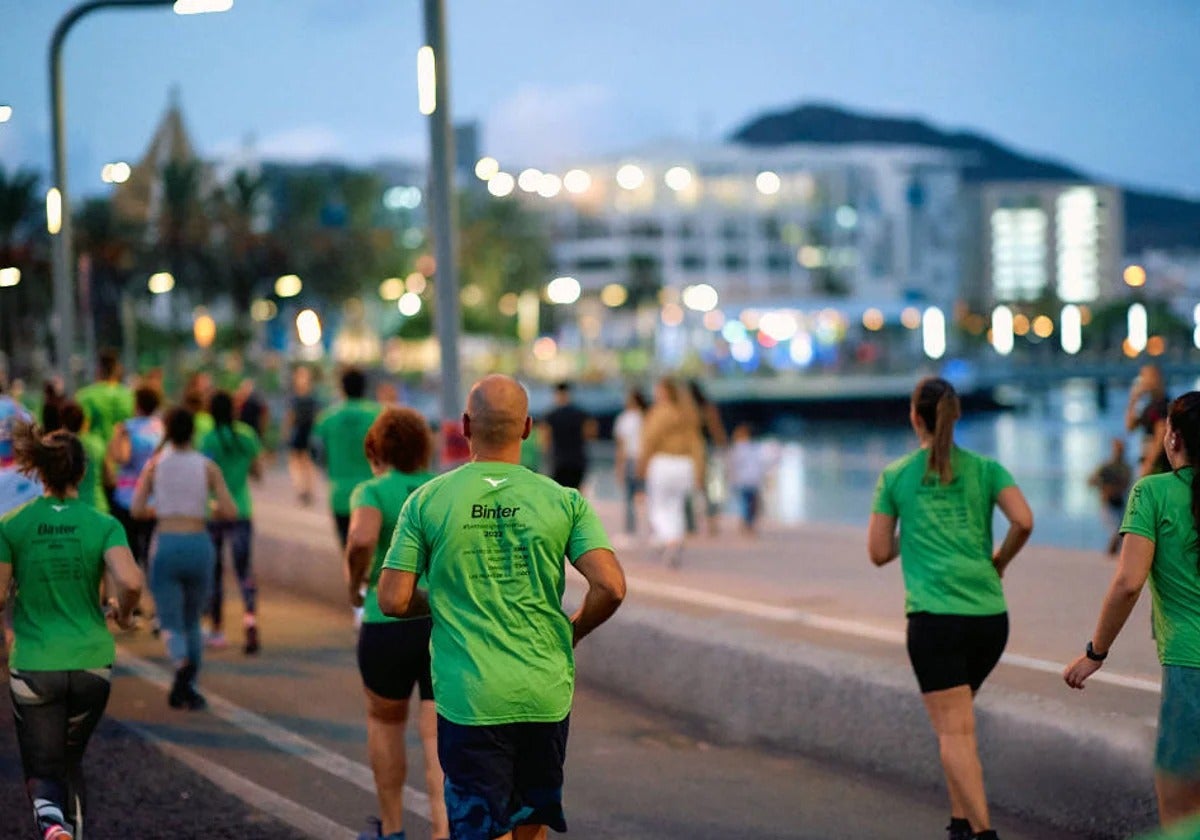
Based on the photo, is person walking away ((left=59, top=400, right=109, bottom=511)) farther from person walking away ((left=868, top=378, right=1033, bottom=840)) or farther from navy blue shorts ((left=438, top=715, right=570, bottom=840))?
navy blue shorts ((left=438, top=715, right=570, bottom=840))

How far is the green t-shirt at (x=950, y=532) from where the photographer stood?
21.4ft

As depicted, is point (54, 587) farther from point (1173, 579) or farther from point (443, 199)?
point (443, 199)

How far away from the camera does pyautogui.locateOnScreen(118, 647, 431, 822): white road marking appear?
8031 mm

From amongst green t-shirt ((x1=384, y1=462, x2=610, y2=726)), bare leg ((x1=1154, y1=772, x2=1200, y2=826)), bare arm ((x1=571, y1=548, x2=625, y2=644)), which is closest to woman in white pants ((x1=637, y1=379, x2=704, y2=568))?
bare leg ((x1=1154, y1=772, x2=1200, y2=826))

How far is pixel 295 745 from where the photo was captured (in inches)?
360

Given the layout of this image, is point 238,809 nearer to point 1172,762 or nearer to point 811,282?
point 1172,762

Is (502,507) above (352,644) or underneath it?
above

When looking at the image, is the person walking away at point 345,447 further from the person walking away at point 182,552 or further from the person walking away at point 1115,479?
the person walking away at point 1115,479

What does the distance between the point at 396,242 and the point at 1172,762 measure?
98353mm

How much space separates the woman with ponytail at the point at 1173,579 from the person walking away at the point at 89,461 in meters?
5.31

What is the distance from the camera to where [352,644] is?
12.7 metres

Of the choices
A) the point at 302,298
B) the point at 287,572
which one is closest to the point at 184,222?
the point at 302,298

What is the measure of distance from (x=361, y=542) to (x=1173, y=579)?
2.93 metres

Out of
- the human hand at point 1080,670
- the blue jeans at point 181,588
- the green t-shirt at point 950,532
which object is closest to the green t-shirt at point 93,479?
the blue jeans at point 181,588
